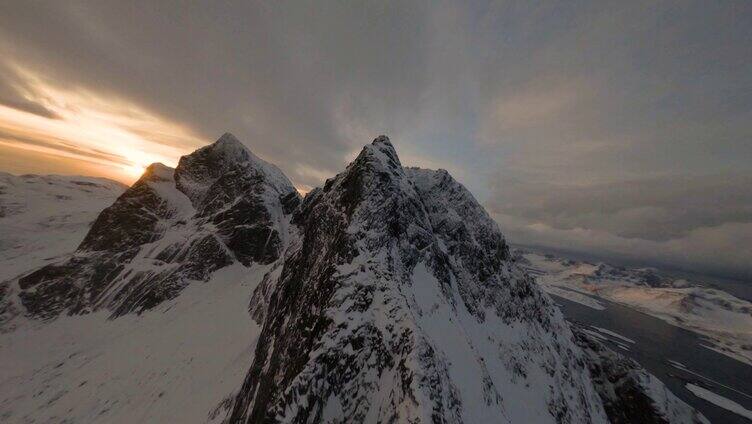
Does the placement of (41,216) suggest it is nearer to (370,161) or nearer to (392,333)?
(370,161)

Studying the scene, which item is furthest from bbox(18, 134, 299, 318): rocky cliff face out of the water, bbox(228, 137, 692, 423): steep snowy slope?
the water

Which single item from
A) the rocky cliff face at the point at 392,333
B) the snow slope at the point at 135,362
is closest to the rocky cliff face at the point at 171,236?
the snow slope at the point at 135,362

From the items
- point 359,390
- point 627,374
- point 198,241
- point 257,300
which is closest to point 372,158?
point 359,390

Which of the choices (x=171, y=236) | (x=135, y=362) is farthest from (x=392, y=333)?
(x=171, y=236)

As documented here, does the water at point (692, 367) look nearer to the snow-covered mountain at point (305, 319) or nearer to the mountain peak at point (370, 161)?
the snow-covered mountain at point (305, 319)

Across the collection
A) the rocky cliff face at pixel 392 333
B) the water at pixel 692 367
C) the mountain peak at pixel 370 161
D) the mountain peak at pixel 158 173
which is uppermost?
the mountain peak at pixel 158 173

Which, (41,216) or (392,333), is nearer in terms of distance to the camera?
(392,333)

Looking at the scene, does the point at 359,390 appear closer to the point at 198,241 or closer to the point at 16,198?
the point at 198,241
